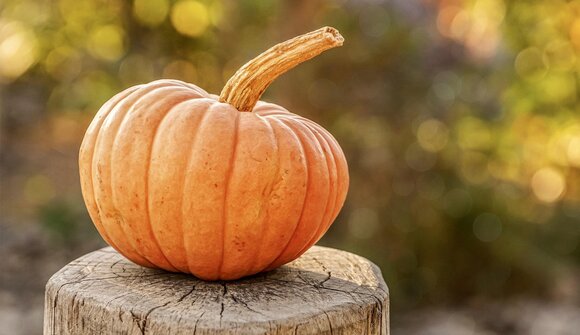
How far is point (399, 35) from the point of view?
13.3 feet

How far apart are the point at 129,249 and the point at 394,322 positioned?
2332 mm

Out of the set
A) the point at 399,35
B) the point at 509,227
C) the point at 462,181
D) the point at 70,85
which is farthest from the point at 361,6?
the point at 70,85

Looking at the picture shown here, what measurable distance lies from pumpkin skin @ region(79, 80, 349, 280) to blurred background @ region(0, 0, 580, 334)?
2178 millimetres

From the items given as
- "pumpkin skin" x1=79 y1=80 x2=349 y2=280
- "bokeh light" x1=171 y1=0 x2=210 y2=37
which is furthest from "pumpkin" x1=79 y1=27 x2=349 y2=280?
"bokeh light" x1=171 y1=0 x2=210 y2=37

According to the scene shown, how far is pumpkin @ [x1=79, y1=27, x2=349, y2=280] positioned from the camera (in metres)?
1.62

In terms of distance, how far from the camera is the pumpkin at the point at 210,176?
162 cm

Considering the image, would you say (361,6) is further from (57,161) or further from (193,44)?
(57,161)

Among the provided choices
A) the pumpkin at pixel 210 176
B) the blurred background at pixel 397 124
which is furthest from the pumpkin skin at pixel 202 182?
the blurred background at pixel 397 124

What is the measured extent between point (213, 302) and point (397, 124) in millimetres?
2580

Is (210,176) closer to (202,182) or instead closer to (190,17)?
(202,182)

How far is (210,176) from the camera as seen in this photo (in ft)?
5.27

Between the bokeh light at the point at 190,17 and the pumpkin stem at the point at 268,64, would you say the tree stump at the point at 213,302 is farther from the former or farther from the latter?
the bokeh light at the point at 190,17

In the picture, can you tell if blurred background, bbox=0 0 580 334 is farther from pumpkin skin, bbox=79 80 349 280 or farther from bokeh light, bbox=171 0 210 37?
pumpkin skin, bbox=79 80 349 280

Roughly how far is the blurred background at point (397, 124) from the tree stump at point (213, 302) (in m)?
2.09
